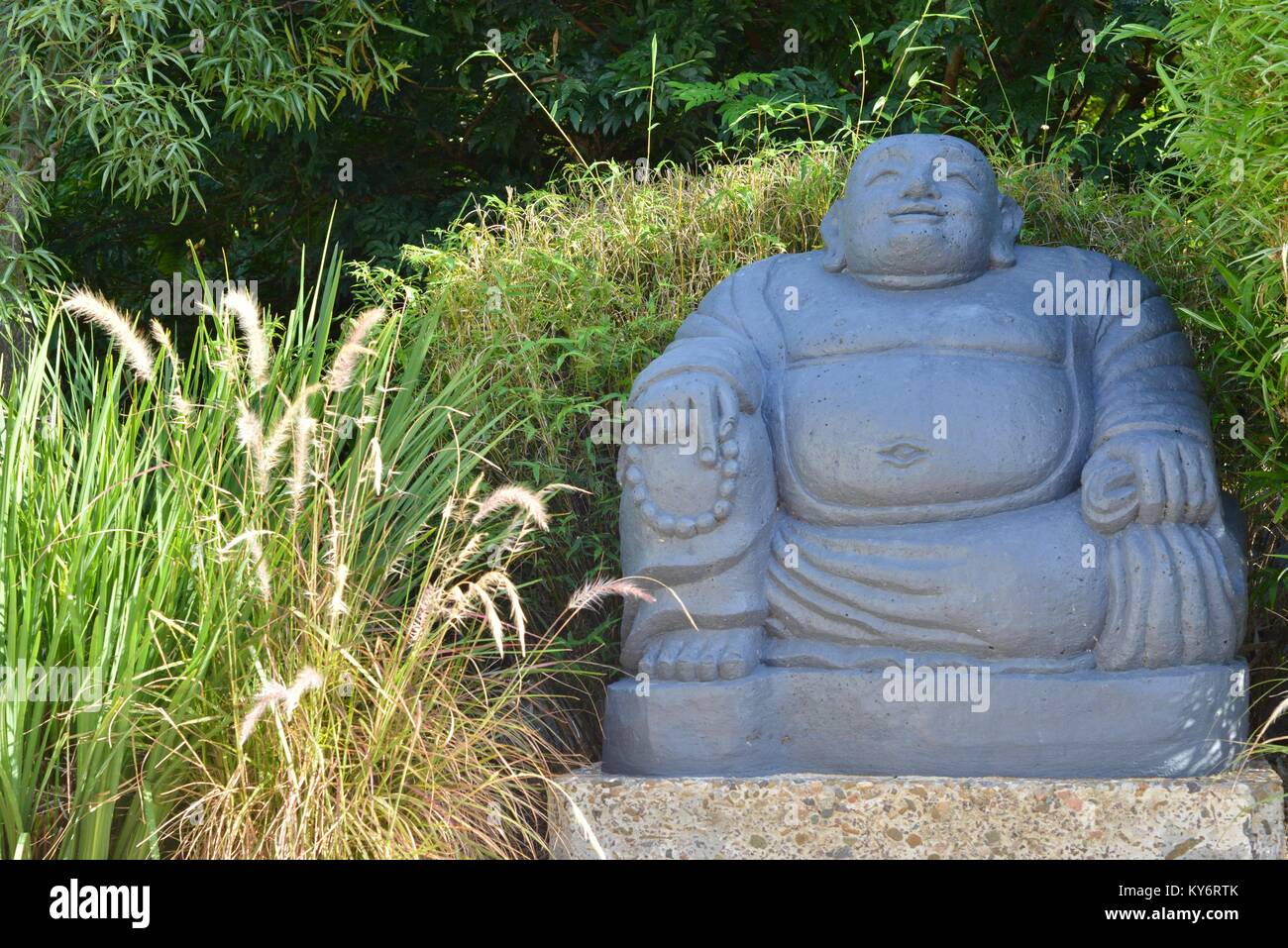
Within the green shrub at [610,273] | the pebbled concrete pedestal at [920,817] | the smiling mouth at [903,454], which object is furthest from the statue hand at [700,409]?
the pebbled concrete pedestal at [920,817]

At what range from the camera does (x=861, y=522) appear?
3.66 meters

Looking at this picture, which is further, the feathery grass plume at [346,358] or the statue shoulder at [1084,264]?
the statue shoulder at [1084,264]

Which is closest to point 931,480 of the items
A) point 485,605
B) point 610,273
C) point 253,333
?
point 485,605

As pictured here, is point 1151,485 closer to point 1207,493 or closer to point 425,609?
point 1207,493

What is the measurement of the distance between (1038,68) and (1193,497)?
3.63 m

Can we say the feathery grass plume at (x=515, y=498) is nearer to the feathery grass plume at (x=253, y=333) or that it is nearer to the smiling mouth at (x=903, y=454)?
the feathery grass plume at (x=253, y=333)

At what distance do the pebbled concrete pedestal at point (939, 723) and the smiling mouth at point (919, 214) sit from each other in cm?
118

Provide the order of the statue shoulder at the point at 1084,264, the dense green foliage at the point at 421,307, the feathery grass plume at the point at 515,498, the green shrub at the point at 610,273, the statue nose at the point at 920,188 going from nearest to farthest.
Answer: the feathery grass plume at the point at 515,498
the dense green foliage at the point at 421,307
the statue nose at the point at 920,188
the statue shoulder at the point at 1084,264
the green shrub at the point at 610,273

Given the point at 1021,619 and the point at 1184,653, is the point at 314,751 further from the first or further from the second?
the point at 1184,653

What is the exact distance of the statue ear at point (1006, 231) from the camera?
13.0 feet

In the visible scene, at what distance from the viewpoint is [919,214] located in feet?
12.5

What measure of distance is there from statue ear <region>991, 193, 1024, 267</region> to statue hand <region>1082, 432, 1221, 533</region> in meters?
0.71
